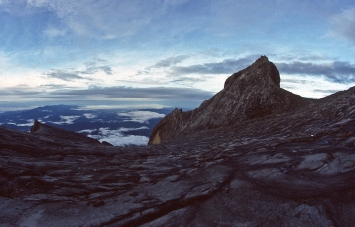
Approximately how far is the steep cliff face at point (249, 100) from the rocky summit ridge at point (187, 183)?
674 inches

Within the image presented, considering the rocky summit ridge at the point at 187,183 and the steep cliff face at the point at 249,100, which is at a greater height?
the steep cliff face at the point at 249,100

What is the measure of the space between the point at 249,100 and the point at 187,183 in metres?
31.2

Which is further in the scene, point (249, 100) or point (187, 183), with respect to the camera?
point (249, 100)

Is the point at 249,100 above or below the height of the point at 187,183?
above

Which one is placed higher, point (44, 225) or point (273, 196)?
point (273, 196)

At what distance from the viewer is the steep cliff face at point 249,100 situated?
3781 cm

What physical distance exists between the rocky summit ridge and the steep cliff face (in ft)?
56.2

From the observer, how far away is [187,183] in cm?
1207

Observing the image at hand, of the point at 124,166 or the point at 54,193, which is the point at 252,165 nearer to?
the point at 124,166

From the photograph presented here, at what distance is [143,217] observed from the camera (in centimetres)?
888

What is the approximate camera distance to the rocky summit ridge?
341 inches

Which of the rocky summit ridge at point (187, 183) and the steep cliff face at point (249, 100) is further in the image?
the steep cliff face at point (249, 100)

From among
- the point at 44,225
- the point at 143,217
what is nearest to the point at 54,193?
the point at 44,225

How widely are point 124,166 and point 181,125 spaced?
39214 mm
